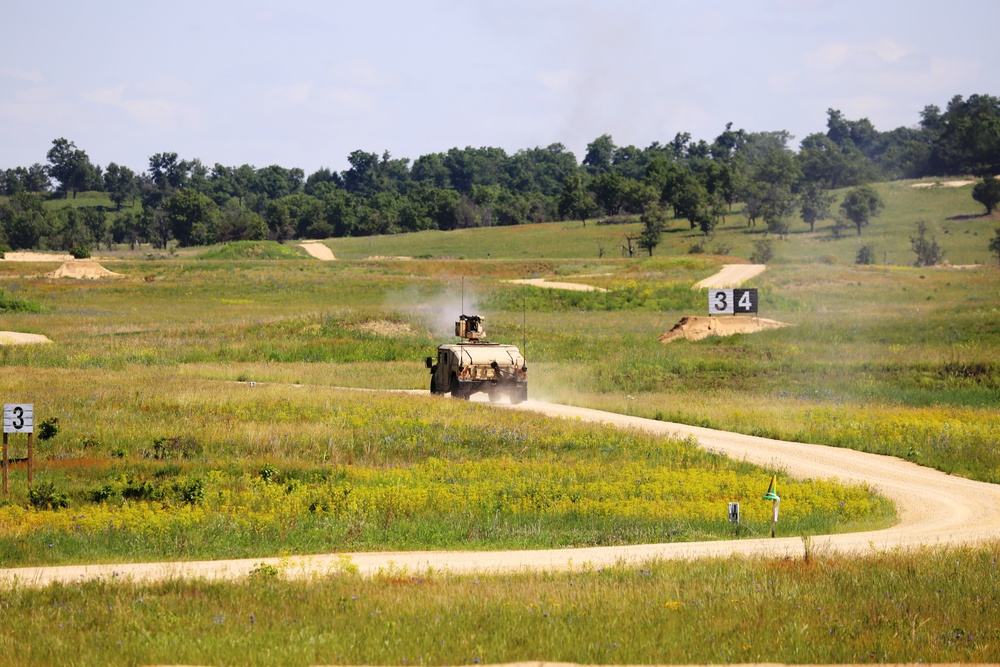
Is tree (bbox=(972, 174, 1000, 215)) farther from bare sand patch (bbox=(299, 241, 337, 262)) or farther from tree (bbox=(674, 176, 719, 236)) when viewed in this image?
bare sand patch (bbox=(299, 241, 337, 262))

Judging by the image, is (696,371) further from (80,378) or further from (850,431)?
(80,378)

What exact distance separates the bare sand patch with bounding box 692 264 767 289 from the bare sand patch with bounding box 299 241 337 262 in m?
63.8

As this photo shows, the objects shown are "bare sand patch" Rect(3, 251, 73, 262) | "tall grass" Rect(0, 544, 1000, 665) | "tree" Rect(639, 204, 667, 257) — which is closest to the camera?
"tall grass" Rect(0, 544, 1000, 665)

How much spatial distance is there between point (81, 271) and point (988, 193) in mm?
126479

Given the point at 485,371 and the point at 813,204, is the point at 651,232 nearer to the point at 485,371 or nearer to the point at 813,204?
the point at 813,204

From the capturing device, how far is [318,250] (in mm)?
162750

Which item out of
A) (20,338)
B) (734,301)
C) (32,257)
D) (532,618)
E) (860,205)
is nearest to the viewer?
(532,618)

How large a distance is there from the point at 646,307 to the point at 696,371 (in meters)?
39.2

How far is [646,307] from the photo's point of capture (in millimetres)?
87250

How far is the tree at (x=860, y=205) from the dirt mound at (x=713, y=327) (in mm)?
90492

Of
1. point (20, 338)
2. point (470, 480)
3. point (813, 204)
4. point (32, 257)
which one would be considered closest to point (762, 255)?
point (813, 204)

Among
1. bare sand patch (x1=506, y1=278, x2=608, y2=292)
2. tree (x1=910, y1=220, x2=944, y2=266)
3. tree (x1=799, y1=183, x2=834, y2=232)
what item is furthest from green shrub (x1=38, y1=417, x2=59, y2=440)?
tree (x1=799, y1=183, x2=834, y2=232)

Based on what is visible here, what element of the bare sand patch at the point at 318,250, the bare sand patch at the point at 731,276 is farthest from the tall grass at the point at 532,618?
the bare sand patch at the point at 318,250

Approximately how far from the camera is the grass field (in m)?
13.2
